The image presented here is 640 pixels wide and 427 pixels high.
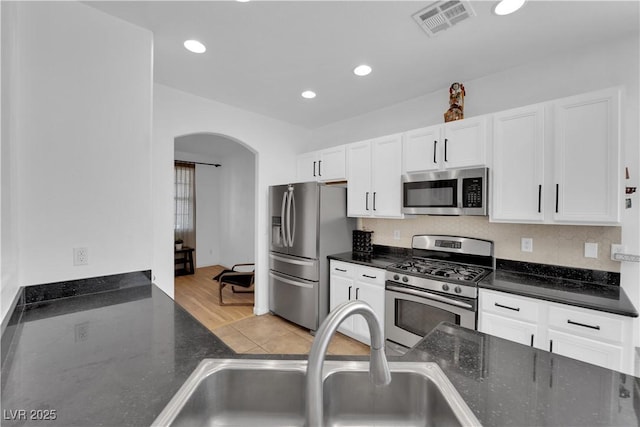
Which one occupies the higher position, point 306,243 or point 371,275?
point 306,243

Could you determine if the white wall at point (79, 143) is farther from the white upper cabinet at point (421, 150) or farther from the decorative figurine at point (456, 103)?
the decorative figurine at point (456, 103)

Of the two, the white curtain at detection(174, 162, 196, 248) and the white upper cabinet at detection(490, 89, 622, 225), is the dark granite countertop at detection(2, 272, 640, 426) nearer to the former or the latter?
the white upper cabinet at detection(490, 89, 622, 225)

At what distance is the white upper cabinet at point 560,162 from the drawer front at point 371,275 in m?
1.10

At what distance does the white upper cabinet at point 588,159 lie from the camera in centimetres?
172

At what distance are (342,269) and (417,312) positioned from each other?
906 millimetres

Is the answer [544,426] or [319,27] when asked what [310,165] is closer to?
[319,27]

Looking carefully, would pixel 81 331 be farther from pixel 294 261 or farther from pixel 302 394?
pixel 294 261

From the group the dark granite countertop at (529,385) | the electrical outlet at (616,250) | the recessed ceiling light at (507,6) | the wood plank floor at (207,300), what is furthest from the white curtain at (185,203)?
the electrical outlet at (616,250)

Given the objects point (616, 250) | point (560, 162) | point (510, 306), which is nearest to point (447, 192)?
point (560, 162)

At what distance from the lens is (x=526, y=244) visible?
230cm

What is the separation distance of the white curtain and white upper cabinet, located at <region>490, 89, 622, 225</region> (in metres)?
5.99

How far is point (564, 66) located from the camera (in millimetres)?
2156

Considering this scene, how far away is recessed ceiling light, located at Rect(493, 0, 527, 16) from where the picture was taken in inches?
62.6

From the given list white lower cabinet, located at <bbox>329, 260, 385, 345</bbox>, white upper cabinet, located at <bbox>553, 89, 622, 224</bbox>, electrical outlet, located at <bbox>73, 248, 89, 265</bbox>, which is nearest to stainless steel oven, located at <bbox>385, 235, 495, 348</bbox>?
white lower cabinet, located at <bbox>329, 260, 385, 345</bbox>
